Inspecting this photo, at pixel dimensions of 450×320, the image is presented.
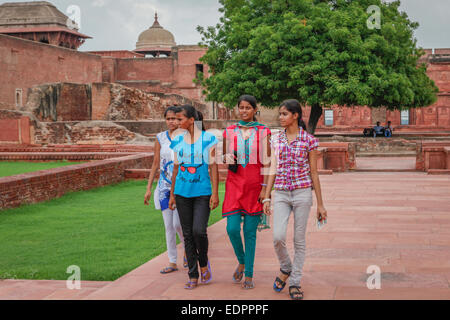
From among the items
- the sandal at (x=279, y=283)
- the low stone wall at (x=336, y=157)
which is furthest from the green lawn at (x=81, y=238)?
the low stone wall at (x=336, y=157)

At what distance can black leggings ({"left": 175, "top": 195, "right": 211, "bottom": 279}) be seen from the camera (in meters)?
4.21

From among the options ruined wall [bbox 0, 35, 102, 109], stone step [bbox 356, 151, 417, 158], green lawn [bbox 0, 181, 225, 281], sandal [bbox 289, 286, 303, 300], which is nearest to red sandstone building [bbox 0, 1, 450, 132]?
ruined wall [bbox 0, 35, 102, 109]

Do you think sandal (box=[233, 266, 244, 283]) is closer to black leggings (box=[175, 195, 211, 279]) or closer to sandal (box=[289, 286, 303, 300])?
black leggings (box=[175, 195, 211, 279])

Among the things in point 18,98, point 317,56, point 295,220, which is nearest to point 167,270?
point 295,220

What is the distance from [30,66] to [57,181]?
31.7 meters

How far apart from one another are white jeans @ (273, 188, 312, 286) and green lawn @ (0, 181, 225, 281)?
1512mm

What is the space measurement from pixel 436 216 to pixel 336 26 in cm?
1700

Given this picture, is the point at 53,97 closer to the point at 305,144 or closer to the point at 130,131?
the point at 130,131

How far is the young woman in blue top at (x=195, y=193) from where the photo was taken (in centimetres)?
421

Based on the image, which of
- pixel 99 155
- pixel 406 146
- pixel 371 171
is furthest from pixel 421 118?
pixel 99 155

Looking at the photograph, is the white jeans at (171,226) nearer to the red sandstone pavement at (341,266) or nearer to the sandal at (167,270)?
the sandal at (167,270)

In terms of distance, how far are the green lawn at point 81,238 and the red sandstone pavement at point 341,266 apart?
13.9 inches

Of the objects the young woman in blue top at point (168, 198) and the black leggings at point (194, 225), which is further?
the young woman in blue top at point (168, 198)

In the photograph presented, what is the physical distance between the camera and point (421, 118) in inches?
1640
